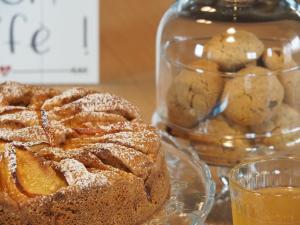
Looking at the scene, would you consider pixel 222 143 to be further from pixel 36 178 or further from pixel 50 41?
pixel 50 41

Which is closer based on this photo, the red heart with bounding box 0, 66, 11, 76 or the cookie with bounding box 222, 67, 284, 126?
the cookie with bounding box 222, 67, 284, 126

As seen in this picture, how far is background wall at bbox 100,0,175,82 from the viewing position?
6.03 feet

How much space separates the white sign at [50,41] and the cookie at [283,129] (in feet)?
1.77

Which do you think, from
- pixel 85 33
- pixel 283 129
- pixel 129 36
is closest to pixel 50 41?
pixel 85 33

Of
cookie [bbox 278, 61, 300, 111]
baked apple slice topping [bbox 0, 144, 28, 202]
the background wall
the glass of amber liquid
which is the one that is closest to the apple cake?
baked apple slice topping [bbox 0, 144, 28, 202]

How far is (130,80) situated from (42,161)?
34.2 inches

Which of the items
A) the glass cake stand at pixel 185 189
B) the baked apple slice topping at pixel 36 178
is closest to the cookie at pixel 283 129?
the glass cake stand at pixel 185 189

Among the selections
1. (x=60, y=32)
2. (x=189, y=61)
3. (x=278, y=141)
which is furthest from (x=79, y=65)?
(x=278, y=141)

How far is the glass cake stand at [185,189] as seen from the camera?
3.44 ft

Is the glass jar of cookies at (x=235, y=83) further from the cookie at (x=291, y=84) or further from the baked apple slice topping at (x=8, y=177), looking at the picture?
the baked apple slice topping at (x=8, y=177)

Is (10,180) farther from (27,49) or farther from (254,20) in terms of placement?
(27,49)

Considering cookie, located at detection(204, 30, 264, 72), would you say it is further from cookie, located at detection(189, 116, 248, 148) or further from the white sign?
the white sign

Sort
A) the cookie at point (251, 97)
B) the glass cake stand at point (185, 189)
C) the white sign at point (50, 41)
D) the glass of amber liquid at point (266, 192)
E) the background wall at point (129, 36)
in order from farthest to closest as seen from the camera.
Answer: the background wall at point (129, 36) < the white sign at point (50, 41) < the cookie at point (251, 97) < the glass cake stand at point (185, 189) < the glass of amber liquid at point (266, 192)

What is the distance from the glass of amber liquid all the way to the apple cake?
5.0 inches
